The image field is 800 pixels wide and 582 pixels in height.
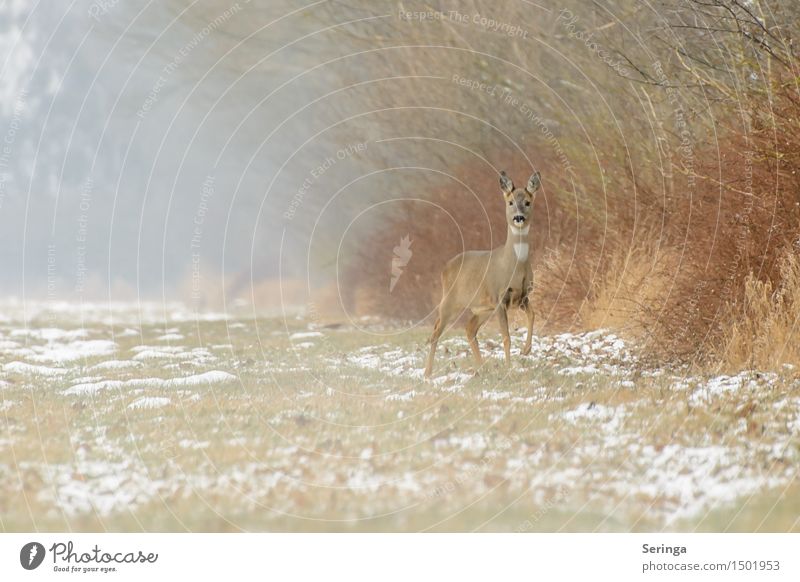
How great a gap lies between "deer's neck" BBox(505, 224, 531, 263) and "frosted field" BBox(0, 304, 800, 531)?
50.9 inches

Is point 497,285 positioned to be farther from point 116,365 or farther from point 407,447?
point 116,365

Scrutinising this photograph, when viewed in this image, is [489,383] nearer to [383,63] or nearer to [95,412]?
[95,412]

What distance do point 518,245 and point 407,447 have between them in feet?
12.4

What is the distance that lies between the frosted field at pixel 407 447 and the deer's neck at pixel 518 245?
1.29 metres

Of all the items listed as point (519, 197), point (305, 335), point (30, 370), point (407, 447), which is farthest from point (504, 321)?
point (305, 335)

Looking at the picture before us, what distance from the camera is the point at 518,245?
38.8 ft

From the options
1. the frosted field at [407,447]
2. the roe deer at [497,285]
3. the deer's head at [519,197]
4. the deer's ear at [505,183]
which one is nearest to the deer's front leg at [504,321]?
the roe deer at [497,285]

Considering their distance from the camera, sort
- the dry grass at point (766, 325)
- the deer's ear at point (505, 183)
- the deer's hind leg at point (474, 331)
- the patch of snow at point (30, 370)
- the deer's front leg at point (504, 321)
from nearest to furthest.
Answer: the dry grass at point (766, 325)
the deer's ear at point (505, 183)
the deer's front leg at point (504, 321)
the deer's hind leg at point (474, 331)
the patch of snow at point (30, 370)

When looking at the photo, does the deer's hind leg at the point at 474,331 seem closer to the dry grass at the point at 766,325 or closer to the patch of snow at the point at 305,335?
the dry grass at the point at 766,325

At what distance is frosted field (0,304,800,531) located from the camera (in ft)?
23.7

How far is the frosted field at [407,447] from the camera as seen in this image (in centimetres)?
724

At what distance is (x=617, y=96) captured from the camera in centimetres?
1792

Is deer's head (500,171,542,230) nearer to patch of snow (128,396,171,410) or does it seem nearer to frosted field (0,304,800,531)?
frosted field (0,304,800,531)

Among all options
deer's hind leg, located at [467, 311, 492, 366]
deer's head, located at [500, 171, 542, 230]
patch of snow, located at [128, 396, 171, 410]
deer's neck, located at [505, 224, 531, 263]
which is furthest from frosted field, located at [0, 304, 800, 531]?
deer's head, located at [500, 171, 542, 230]
